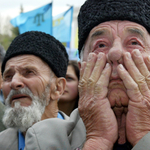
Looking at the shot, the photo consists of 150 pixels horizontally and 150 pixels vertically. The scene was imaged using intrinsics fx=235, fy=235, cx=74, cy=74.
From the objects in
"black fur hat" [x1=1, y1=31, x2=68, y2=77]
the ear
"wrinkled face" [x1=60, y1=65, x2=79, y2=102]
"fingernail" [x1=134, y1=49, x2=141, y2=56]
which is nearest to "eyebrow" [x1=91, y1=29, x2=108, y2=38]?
"fingernail" [x1=134, y1=49, x2=141, y2=56]

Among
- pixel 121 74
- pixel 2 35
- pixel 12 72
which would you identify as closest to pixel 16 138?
pixel 12 72

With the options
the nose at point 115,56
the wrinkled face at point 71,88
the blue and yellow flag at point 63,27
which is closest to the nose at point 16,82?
the nose at point 115,56

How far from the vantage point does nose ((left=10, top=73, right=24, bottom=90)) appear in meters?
3.16

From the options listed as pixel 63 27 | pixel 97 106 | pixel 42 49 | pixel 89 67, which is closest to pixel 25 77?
pixel 42 49

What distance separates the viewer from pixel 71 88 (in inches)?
197

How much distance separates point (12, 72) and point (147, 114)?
212 centimetres

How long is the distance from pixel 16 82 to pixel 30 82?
201 mm

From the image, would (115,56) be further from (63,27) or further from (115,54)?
(63,27)

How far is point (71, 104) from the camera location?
16.7 feet

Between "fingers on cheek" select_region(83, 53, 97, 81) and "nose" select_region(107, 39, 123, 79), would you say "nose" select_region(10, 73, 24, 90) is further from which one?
"nose" select_region(107, 39, 123, 79)

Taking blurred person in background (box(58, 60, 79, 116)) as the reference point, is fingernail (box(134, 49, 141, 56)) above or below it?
above

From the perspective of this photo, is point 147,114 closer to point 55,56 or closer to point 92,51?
point 92,51

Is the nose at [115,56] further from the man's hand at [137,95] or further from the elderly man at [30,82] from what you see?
the elderly man at [30,82]

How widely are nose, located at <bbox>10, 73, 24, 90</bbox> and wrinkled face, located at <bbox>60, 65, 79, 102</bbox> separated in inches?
71.5
